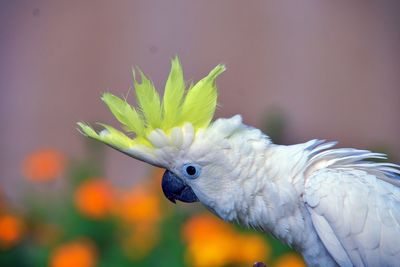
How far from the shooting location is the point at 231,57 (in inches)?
180

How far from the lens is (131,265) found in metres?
3.52

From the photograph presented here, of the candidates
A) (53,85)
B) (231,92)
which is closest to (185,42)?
(231,92)

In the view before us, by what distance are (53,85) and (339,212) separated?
2721 mm

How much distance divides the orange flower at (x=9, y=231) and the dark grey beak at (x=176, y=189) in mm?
1289

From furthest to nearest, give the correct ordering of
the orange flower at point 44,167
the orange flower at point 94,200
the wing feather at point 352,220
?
the orange flower at point 44,167 < the orange flower at point 94,200 < the wing feather at point 352,220

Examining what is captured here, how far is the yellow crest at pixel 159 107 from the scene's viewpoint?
2.47m

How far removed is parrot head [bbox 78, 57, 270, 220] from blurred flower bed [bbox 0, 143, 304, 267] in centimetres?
78

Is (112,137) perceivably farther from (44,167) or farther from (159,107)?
(44,167)

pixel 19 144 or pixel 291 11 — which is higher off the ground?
pixel 291 11

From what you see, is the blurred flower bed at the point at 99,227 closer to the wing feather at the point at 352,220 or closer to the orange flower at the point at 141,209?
the orange flower at the point at 141,209

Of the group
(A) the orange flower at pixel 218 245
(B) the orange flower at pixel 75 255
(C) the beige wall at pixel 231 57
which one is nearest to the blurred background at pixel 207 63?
(C) the beige wall at pixel 231 57

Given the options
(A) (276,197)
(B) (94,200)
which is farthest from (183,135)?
(B) (94,200)

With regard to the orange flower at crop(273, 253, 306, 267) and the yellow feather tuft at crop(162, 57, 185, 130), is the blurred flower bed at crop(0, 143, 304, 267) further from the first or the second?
the yellow feather tuft at crop(162, 57, 185, 130)

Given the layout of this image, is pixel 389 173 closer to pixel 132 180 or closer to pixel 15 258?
pixel 15 258
